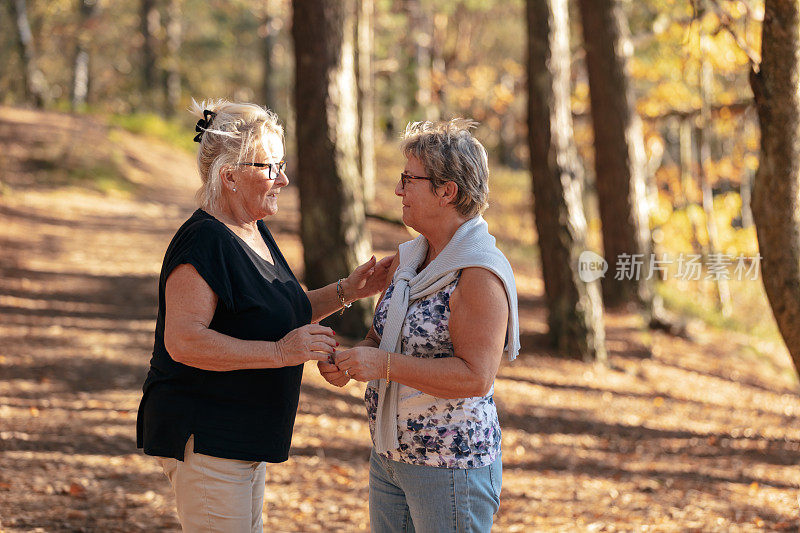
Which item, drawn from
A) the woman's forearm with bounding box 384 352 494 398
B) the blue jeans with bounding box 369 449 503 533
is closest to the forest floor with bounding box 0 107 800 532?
the blue jeans with bounding box 369 449 503 533

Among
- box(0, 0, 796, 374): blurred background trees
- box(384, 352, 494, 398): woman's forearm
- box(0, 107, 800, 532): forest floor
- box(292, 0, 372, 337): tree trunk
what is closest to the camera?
box(384, 352, 494, 398): woman's forearm

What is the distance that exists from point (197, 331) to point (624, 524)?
12.5 feet

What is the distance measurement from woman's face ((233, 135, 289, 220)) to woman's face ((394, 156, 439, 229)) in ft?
1.39

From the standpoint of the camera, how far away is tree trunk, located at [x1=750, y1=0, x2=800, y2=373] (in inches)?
159

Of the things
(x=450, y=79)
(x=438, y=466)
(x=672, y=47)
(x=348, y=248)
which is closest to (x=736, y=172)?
(x=672, y=47)

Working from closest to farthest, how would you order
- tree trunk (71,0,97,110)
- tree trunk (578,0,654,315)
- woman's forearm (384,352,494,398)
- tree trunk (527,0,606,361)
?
woman's forearm (384,352,494,398) < tree trunk (527,0,606,361) < tree trunk (578,0,654,315) < tree trunk (71,0,97,110)

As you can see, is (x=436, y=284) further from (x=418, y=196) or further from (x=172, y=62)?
(x=172, y=62)

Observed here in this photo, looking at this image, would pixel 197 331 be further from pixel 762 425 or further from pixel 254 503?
pixel 762 425

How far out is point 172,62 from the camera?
90.4ft

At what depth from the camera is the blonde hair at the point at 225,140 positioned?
2721mm

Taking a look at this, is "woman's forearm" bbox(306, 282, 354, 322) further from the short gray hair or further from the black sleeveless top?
the short gray hair

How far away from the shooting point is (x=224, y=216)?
2.80 meters

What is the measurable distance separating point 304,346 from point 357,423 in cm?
416

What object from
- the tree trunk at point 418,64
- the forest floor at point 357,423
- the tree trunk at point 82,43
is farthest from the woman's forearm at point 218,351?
the tree trunk at point 82,43
